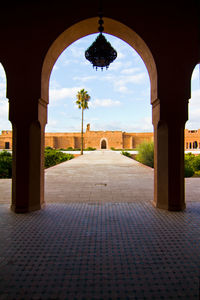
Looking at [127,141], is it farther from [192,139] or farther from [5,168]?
[5,168]

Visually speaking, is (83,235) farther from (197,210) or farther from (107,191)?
(107,191)

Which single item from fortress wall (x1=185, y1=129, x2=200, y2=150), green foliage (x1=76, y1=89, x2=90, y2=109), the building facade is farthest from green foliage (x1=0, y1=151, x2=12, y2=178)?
fortress wall (x1=185, y1=129, x2=200, y2=150)

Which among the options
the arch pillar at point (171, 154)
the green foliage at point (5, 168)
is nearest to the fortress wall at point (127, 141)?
the green foliage at point (5, 168)

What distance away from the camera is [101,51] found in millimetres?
3016

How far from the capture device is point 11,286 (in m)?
1.72

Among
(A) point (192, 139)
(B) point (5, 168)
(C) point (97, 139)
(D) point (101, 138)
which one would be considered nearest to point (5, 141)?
(C) point (97, 139)

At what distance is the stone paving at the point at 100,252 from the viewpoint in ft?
5.55

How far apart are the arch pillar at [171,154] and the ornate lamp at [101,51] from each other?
3.97ft

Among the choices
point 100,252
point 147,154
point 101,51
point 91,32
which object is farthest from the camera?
point 147,154

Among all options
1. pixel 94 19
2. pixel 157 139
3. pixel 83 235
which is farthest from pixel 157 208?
pixel 94 19

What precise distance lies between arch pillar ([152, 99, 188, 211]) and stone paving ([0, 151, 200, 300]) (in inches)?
10.3

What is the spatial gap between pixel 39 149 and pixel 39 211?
3.76 ft

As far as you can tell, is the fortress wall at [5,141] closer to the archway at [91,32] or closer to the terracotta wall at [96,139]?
the terracotta wall at [96,139]

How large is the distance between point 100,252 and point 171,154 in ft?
7.22
